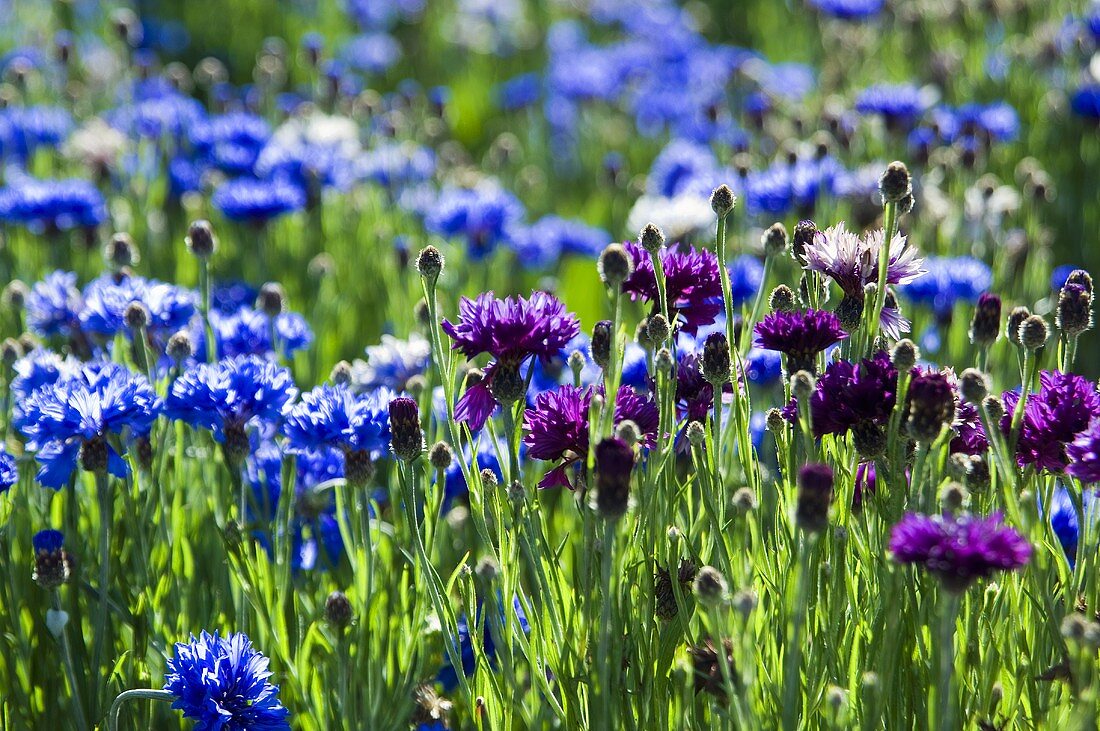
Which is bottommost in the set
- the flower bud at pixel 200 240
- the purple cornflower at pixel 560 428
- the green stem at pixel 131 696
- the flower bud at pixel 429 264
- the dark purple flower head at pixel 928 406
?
the green stem at pixel 131 696

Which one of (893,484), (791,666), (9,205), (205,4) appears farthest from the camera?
(205,4)

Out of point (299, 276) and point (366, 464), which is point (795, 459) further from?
point (299, 276)

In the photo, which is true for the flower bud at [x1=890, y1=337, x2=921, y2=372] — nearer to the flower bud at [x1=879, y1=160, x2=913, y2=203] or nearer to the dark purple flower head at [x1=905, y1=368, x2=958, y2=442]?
the dark purple flower head at [x1=905, y1=368, x2=958, y2=442]

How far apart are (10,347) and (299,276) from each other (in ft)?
4.34

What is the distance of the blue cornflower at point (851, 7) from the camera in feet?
14.4

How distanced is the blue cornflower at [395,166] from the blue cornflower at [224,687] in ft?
7.52

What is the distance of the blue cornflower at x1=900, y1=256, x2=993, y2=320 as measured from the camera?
2.55 metres

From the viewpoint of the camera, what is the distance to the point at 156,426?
1935 mm

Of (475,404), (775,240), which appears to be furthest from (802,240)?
(475,404)

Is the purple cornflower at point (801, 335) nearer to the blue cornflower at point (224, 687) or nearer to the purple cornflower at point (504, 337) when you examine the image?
the purple cornflower at point (504, 337)

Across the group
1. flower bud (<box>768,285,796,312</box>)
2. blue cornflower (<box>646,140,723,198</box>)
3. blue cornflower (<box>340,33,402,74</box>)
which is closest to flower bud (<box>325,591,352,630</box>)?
flower bud (<box>768,285,796,312</box>)

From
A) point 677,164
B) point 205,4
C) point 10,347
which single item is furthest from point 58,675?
point 205,4

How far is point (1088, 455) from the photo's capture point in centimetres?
128

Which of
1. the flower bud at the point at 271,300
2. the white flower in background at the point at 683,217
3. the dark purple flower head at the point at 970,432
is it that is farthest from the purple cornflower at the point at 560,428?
the white flower in background at the point at 683,217
